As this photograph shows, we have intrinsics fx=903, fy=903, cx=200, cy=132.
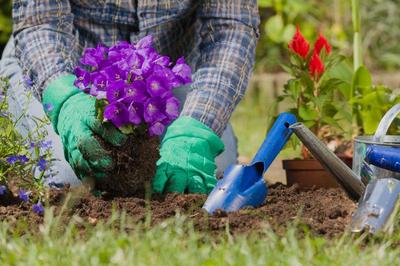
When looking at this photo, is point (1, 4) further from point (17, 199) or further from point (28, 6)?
point (17, 199)

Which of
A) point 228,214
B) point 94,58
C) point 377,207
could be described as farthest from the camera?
point 94,58

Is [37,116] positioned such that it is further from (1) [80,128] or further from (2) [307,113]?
(2) [307,113]

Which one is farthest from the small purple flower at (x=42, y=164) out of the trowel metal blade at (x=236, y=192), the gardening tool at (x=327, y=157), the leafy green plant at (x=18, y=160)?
the gardening tool at (x=327, y=157)

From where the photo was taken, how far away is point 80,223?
2.26 metres

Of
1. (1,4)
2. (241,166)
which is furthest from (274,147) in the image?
(1,4)

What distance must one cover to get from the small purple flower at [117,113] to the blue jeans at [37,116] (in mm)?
549

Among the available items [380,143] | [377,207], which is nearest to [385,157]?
[380,143]

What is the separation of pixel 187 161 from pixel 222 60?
0.45 metres

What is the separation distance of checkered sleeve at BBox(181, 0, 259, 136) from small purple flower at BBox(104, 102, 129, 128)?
447 mm

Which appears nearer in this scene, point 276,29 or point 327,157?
point 327,157

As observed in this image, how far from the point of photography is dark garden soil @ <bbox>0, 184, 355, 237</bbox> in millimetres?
2184

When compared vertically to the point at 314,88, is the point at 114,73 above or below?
above

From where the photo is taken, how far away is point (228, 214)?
7.50 ft

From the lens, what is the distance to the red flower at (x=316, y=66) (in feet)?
10.3
